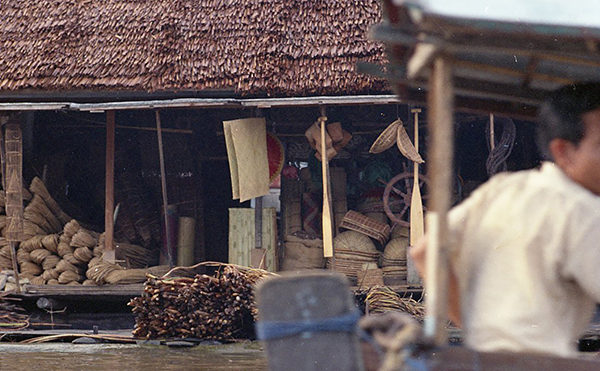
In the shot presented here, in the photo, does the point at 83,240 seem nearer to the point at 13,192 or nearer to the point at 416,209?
the point at 13,192

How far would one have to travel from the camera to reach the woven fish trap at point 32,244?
12.6 m

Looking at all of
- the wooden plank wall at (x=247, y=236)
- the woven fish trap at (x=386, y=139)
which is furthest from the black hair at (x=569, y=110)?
the wooden plank wall at (x=247, y=236)

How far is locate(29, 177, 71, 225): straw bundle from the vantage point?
43.6 ft

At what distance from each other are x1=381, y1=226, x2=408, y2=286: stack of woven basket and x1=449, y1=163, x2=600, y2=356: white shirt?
9728 millimetres

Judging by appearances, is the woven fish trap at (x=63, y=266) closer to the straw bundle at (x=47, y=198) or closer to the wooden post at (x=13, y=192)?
the wooden post at (x=13, y=192)

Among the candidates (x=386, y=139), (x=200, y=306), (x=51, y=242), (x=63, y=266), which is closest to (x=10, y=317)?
(x=63, y=266)

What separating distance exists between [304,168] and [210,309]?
337 cm

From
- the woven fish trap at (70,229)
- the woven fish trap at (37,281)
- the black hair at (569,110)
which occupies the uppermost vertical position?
the black hair at (569,110)

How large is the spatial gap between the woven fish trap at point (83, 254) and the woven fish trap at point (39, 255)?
0.45m

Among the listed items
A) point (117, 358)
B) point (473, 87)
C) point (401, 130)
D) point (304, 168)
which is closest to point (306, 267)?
point (304, 168)

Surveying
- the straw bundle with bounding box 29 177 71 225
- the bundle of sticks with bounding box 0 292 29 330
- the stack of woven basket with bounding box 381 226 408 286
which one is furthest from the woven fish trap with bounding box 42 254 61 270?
the stack of woven basket with bounding box 381 226 408 286

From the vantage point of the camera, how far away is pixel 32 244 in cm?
1262

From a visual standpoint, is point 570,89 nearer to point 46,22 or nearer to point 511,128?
point 511,128

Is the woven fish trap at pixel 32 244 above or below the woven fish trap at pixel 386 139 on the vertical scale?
below
